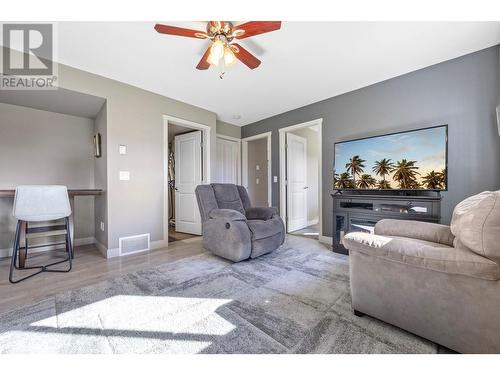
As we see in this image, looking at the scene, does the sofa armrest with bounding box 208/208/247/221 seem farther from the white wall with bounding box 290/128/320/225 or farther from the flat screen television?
the white wall with bounding box 290/128/320/225

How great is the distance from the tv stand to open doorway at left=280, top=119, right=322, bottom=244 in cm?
69

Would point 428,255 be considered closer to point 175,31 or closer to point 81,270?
point 175,31

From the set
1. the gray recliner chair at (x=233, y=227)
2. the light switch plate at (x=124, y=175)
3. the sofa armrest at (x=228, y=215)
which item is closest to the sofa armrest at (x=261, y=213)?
the gray recliner chair at (x=233, y=227)

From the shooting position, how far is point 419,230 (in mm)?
1583

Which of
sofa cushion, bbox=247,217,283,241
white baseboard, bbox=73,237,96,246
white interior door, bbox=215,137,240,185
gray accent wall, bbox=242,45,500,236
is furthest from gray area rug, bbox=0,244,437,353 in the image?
white interior door, bbox=215,137,240,185

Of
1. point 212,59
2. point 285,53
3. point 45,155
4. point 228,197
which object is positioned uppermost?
point 285,53

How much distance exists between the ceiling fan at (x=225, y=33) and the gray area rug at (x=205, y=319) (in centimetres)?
199

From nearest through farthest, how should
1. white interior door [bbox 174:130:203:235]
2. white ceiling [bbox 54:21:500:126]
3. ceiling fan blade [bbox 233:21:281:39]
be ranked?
ceiling fan blade [bbox 233:21:281:39] → white ceiling [bbox 54:21:500:126] → white interior door [bbox 174:130:203:235]

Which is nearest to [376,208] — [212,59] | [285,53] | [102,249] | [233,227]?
[233,227]

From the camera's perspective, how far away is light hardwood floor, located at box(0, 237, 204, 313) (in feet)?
5.65

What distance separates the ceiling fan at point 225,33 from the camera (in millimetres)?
1477

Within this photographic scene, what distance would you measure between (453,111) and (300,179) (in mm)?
2646

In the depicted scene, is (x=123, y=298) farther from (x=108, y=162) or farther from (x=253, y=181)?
(x=253, y=181)

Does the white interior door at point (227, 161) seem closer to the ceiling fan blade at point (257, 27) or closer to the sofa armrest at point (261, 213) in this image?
the sofa armrest at point (261, 213)
